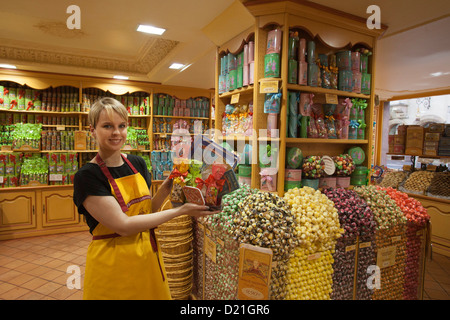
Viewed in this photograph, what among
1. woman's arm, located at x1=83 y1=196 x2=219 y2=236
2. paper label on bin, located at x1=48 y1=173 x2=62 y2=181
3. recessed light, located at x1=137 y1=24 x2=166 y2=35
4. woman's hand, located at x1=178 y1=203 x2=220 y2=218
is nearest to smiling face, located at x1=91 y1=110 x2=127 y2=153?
woman's arm, located at x1=83 y1=196 x2=219 y2=236

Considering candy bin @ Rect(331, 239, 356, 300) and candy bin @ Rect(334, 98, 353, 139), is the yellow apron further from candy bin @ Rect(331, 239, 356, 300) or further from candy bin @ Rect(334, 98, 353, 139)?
candy bin @ Rect(334, 98, 353, 139)

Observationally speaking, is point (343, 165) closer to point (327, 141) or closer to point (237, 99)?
point (327, 141)

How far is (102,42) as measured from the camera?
404 cm

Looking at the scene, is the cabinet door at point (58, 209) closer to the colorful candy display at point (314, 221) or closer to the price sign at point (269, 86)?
the price sign at point (269, 86)

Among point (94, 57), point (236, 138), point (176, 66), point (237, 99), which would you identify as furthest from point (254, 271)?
point (94, 57)

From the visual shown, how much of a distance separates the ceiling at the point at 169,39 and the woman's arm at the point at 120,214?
6.12 feet

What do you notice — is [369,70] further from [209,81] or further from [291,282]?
[209,81]

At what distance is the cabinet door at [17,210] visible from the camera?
15.0 feet

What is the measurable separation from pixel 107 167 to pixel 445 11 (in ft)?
9.97

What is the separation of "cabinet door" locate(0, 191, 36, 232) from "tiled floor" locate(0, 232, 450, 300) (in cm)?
26

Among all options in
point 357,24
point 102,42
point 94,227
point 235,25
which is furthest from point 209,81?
point 94,227

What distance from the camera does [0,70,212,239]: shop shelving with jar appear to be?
463 cm

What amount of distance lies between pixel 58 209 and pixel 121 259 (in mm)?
4353

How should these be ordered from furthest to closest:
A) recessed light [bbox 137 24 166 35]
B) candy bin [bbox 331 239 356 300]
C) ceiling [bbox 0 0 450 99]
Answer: recessed light [bbox 137 24 166 35], ceiling [bbox 0 0 450 99], candy bin [bbox 331 239 356 300]
